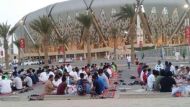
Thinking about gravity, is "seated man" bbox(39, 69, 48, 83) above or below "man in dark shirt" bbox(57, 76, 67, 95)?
above

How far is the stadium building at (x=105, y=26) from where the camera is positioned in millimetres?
106625

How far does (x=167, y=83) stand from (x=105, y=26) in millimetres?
94023

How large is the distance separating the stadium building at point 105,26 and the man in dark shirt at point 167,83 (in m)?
80.5

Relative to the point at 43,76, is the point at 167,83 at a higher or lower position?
lower

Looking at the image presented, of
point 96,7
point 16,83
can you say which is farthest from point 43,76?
point 96,7

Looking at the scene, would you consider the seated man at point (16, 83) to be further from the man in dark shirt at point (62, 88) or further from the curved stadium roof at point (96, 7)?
the curved stadium roof at point (96, 7)

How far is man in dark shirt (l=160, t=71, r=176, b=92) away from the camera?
18.9 metres

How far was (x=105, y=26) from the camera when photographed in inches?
4437

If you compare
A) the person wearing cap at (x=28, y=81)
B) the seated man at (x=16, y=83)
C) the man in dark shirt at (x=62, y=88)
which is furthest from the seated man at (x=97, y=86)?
the person wearing cap at (x=28, y=81)

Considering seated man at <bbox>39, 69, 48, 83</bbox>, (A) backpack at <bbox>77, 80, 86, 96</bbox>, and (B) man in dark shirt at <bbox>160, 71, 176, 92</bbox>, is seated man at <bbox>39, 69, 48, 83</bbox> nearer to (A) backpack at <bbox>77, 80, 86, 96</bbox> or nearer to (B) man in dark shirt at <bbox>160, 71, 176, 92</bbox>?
(A) backpack at <bbox>77, 80, 86, 96</bbox>

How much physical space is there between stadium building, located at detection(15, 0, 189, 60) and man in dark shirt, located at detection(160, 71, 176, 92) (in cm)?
8045

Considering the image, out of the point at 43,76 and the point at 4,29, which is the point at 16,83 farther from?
the point at 4,29

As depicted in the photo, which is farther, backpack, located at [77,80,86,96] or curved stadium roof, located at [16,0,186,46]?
curved stadium roof, located at [16,0,186,46]

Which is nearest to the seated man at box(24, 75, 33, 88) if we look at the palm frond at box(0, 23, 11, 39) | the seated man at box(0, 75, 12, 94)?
the seated man at box(0, 75, 12, 94)
